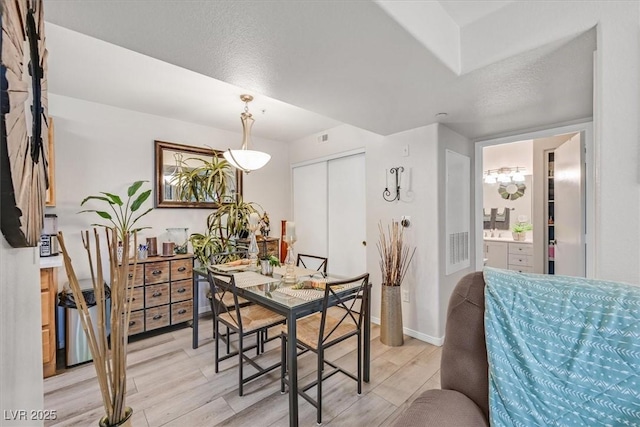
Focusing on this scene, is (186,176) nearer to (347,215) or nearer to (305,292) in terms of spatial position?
(347,215)

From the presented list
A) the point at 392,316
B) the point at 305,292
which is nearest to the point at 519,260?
the point at 392,316

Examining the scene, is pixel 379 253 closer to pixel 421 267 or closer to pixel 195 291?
pixel 421 267

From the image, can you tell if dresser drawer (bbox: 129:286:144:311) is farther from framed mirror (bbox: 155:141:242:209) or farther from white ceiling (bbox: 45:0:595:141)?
white ceiling (bbox: 45:0:595:141)

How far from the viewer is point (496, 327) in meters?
1.07

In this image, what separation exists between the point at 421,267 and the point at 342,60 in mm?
2106

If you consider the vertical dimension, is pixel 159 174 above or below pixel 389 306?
above

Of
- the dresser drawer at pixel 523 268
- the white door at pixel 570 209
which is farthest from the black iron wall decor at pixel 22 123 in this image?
the dresser drawer at pixel 523 268

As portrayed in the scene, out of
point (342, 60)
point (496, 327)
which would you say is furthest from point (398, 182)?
point (496, 327)

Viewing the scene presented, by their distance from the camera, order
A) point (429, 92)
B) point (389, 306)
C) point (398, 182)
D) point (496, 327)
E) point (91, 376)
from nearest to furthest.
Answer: point (496, 327), point (429, 92), point (91, 376), point (389, 306), point (398, 182)

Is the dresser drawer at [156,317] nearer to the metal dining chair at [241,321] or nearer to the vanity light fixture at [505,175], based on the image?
the metal dining chair at [241,321]

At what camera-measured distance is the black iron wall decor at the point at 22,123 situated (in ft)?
1.74

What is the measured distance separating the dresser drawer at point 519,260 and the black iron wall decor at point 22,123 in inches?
227

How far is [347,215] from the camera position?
12.3 feet

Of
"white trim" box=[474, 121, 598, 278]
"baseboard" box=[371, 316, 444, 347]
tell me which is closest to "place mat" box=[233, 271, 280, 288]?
"baseboard" box=[371, 316, 444, 347]
